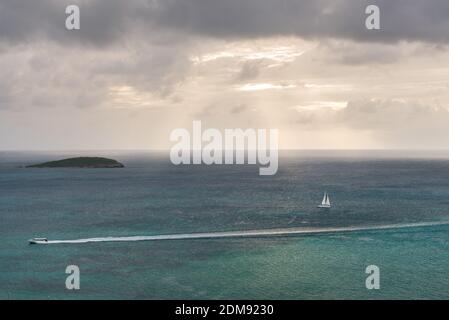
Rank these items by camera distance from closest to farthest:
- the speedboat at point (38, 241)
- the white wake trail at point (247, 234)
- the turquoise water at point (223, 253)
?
the turquoise water at point (223, 253) → the speedboat at point (38, 241) → the white wake trail at point (247, 234)

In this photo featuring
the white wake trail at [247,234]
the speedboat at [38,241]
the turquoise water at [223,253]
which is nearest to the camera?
the turquoise water at [223,253]

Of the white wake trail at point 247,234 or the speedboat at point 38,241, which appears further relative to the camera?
the white wake trail at point 247,234

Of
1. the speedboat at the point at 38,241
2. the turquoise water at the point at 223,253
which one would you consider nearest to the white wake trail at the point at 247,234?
the speedboat at the point at 38,241

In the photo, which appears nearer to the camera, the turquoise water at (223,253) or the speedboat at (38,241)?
the turquoise water at (223,253)

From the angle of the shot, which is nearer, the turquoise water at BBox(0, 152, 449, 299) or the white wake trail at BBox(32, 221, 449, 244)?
the turquoise water at BBox(0, 152, 449, 299)

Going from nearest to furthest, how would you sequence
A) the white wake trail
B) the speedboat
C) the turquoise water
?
the turquoise water < the speedboat < the white wake trail

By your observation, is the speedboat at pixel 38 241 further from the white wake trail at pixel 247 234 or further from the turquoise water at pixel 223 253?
the turquoise water at pixel 223 253

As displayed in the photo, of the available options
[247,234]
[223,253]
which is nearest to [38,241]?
[223,253]

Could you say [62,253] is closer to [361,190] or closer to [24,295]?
[24,295]

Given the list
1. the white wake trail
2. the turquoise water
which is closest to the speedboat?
the white wake trail

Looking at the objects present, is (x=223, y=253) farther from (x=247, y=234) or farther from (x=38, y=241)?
(x=38, y=241)

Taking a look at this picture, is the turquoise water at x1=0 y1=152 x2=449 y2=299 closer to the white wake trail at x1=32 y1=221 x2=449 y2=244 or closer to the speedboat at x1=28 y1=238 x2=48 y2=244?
the speedboat at x1=28 y1=238 x2=48 y2=244
